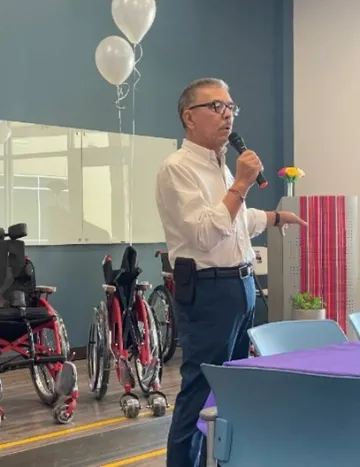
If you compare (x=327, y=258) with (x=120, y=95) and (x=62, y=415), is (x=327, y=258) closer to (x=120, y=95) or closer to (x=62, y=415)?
(x=120, y=95)

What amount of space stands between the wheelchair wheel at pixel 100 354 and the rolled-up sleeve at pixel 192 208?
173 cm

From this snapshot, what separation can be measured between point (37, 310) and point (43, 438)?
0.76m

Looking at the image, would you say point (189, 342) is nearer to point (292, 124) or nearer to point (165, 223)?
point (165, 223)

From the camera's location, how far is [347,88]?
673cm

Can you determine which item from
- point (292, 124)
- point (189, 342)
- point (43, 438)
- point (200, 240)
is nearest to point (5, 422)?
point (43, 438)

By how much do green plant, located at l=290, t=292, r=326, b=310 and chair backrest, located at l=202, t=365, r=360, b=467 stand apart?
426 cm

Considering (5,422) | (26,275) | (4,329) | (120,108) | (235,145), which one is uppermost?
→ (120,108)

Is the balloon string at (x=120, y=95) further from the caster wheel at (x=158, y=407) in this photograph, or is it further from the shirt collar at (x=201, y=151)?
the shirt collar at (x=201, y=151)

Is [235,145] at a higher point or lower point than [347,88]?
lower

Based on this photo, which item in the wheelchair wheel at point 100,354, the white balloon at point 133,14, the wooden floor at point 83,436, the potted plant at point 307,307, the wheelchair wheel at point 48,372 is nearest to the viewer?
the wooden floor at point 83,436

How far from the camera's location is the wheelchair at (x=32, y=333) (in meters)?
3.43

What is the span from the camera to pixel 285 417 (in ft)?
3.82

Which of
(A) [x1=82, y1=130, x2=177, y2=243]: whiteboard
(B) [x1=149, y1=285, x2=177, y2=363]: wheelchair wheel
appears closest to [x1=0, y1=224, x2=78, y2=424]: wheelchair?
(B) [x1=149, y1=285, x2=177, y2=363]: wheelchair wheel

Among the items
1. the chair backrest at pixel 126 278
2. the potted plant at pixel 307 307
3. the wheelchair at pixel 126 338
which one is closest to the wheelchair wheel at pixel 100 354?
the wheelchair at pixel 126 338
